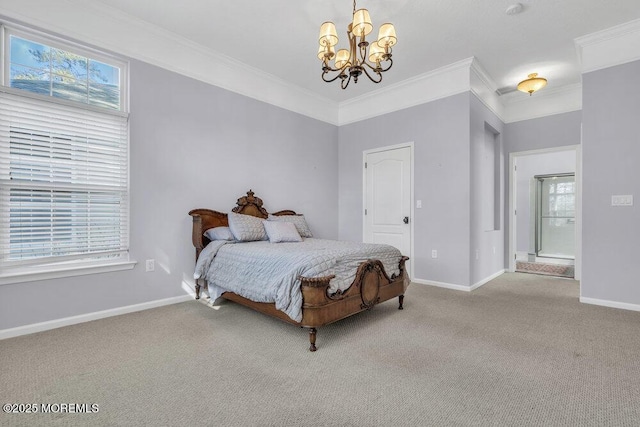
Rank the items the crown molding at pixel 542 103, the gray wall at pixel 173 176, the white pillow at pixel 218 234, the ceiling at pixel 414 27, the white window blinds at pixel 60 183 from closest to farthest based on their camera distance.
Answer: the white window blinds at pixel 60 183
the gray wall at pixel 173 176
the ceiling at pixel 414 27
the white pillow at pixel 218 234
the crown molding at pixel 542 103

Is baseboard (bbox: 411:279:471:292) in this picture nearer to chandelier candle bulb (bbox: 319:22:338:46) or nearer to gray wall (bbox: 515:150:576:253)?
chandelier candle bulb (bbox: 319:22:338:46)

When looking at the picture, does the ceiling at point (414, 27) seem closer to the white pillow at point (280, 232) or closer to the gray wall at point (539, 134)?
the gray wall at point (539, 134)

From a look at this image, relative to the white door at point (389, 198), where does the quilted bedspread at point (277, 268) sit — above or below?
→ below

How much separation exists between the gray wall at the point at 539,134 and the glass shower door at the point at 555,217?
7.94 feet

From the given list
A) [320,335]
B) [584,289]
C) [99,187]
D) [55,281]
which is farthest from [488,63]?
[55,281]

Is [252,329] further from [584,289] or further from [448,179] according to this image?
[584,289]

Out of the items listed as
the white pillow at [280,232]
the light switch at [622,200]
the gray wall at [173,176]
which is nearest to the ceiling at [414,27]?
the gray wall at [173,176]

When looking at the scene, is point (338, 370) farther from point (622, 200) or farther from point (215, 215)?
point (622, 200)

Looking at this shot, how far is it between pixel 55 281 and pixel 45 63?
1907 millimetres

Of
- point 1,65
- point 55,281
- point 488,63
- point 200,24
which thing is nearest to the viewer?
point 1,65

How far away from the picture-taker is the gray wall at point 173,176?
9.00ft

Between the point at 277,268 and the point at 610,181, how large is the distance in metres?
3.67

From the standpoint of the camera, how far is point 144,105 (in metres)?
3.18

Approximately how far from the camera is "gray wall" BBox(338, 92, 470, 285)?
402 centimetres
